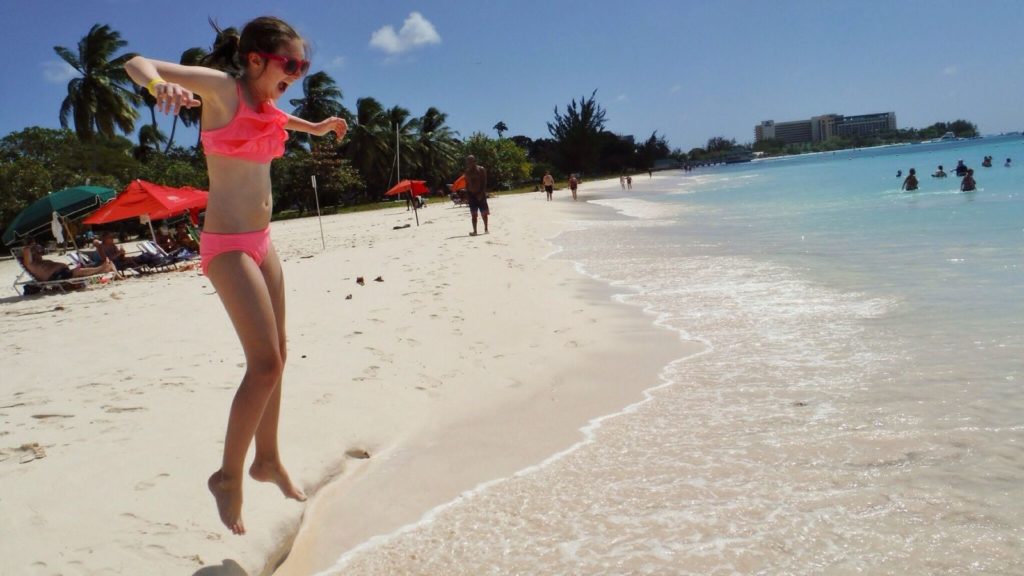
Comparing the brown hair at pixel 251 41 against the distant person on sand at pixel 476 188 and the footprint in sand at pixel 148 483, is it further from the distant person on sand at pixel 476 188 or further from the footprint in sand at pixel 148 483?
the distant person on sand at pixel 476 188

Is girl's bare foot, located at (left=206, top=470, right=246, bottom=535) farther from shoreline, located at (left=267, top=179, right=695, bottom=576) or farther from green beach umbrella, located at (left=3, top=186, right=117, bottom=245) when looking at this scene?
green beach umbrella, located at (left=3, top=186, right=117, bottom=245)

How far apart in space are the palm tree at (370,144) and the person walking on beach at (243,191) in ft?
161

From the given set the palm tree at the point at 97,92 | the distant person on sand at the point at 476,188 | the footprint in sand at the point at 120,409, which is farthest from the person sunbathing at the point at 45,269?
the palm tree at the point at 97,92

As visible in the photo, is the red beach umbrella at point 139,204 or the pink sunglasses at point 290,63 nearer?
the pink sunglasses at point 290,63

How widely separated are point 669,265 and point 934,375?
5.87 meters

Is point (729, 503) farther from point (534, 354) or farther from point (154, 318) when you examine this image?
point (154, 318)

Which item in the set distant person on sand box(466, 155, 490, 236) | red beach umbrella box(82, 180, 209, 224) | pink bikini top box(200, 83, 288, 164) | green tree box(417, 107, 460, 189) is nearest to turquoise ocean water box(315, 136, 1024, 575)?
pink bikini top box(200, 83, 288, 164)

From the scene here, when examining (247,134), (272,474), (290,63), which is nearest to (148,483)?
(272,474)

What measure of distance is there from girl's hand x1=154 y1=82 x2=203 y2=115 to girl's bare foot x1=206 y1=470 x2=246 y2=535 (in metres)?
1.19

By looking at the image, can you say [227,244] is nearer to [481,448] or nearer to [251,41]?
[251,41]

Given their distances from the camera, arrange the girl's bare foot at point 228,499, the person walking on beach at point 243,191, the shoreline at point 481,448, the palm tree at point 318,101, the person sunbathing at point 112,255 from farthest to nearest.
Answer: the palm tree at point 318,101 < the person sunbathing at point 112,255 < the shoreline at point 481,448 < the girl's bare foot at point 228,499 < the person walking on beach at point 243,191

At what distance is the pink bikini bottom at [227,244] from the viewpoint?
2195mm

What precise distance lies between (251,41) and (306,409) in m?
2.05

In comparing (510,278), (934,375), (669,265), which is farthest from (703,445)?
(669,265)
